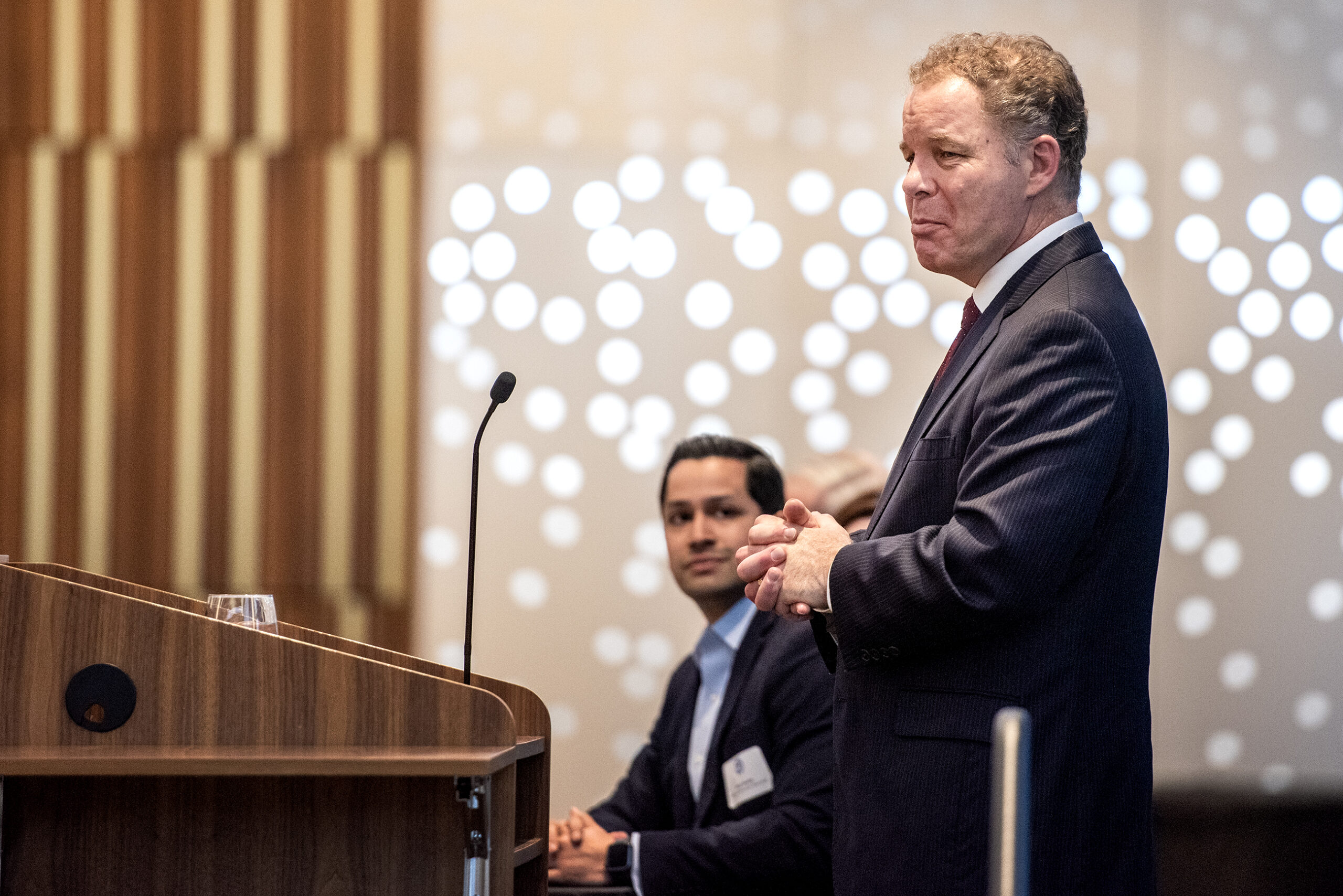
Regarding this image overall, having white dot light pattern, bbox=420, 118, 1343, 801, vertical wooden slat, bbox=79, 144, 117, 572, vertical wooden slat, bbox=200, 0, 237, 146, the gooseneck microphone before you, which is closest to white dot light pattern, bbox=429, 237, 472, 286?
white dot light pattern, bbox=420, 118, 1343, 801

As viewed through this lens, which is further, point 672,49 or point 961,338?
point 672,49

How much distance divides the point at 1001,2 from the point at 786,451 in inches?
56.9

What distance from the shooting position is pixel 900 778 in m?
1.43

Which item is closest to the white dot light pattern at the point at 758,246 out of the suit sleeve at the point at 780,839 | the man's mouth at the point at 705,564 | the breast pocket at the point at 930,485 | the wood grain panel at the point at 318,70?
the wood grain panel at the point at 318,70

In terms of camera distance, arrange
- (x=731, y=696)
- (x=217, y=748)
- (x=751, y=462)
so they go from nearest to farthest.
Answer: (x=217, y=748)
(x=731, y=696)
(x=751, y=462)

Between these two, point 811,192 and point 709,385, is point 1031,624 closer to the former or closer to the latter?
point 709,385

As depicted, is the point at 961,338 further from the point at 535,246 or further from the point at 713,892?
the point at 535,246

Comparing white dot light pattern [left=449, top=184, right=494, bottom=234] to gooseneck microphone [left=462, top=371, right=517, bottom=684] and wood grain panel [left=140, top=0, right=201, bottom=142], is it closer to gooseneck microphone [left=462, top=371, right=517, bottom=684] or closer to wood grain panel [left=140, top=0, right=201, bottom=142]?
wood grain panel [left=140, top=0, right=201, bottom=142]

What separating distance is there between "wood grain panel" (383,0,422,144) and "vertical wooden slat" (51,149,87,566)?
922mm

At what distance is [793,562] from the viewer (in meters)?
1.49

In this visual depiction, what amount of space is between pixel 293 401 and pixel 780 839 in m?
2.21

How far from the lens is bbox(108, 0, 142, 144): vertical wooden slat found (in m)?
3.77

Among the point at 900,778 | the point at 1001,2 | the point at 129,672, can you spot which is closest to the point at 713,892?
the point at 900,778

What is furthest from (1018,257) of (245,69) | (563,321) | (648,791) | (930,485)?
(245,69)
